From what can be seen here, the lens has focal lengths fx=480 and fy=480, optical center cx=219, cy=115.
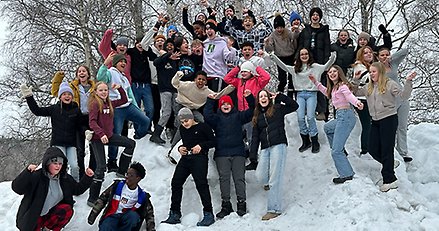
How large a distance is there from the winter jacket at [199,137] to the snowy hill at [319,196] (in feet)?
3.16

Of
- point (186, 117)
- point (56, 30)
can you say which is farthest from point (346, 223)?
point (56, 30)

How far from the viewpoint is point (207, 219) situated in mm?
7012

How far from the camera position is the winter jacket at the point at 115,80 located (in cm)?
798

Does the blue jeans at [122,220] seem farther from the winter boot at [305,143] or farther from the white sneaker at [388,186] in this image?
the white sneaker at [388,186]

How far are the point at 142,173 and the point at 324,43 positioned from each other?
4.48 m

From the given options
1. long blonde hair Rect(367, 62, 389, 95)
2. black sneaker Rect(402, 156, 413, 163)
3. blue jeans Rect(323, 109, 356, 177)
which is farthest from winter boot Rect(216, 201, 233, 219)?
black sneaker Rect(402, 156, 413, 163)

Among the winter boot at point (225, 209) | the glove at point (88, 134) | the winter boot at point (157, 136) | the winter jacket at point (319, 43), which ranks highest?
the winter jacket at point (319, 43)

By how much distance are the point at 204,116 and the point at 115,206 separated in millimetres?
2015

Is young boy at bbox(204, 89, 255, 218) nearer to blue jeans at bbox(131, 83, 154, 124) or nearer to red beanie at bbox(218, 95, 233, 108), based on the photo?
red beanie at bbox(218, 95, 233, 108)

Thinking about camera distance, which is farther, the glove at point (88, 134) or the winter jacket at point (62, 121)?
the winter jacket at point (62, 121)

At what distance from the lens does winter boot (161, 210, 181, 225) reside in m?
7.03

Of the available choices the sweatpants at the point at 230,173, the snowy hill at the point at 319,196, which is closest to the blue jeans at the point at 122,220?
the snowy hill at the point at 319,196

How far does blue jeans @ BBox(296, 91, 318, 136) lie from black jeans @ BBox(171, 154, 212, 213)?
A: 81.7 inches

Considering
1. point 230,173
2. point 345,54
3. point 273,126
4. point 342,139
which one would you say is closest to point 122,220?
point 230,173
